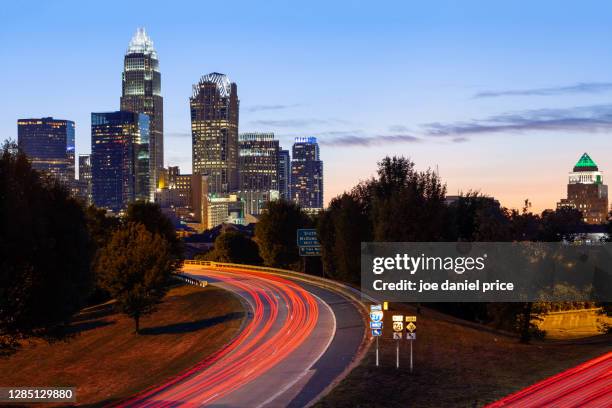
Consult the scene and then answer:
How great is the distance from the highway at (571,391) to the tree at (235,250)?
107870 millimetres

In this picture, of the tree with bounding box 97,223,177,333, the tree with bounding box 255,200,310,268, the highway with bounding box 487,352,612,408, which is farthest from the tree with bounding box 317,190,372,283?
the highway with bounding box 487,352,612,408

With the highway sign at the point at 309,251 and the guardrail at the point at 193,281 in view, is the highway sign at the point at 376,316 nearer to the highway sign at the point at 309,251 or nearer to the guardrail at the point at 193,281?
the highway sign at the point at 309,251

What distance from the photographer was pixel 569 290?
64438 millimetres

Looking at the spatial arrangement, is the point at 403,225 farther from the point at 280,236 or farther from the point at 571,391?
the point at 280,236

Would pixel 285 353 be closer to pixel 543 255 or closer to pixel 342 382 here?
pixel 342 382

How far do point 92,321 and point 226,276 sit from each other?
34248mm

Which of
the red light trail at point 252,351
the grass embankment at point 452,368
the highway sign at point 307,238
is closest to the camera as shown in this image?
the grass embankment at point 452,368

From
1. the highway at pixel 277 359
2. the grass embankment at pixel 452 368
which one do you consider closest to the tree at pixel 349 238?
the highway at pixel 277 359

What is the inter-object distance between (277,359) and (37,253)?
1673 cm

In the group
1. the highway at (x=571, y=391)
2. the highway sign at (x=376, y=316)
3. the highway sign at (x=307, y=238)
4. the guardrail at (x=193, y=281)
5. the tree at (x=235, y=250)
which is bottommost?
the highway at (x=571, y=391)

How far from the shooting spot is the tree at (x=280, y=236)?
132250mm

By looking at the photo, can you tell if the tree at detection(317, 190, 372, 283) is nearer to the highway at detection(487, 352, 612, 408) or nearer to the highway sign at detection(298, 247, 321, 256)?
the highway sign at detection(298, 247, 321, 256)

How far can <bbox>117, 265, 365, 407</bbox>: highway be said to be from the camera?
42844 millimetres

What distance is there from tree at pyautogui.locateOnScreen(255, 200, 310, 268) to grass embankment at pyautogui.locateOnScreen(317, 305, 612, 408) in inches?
2703
